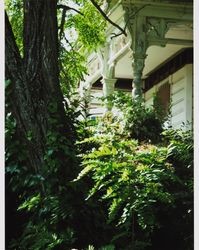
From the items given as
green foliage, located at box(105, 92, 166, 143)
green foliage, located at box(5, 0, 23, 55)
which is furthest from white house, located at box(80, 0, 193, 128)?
green foliage, located at box(5, 0, 23, 55)

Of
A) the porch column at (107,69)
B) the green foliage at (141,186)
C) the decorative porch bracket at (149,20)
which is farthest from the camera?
the porch column at (107,69)

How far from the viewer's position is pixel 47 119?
135 inches

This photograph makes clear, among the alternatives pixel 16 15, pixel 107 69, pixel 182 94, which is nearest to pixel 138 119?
pixel 16 15

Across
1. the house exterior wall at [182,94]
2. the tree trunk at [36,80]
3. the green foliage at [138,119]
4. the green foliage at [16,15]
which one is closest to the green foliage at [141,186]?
the tree trunk at [36,80]

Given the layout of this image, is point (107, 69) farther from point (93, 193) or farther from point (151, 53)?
point (93, 193)

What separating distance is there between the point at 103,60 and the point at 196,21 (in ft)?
37.0

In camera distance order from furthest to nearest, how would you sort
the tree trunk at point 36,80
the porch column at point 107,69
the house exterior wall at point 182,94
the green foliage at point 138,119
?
the house exterior wall at point 182,94, the porch column at point 107,69, the green foliage at point 138,119, the tree trunk at point 36,80

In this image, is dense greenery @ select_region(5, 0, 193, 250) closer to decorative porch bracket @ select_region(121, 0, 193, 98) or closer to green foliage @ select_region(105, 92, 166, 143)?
green foliage @ select_region(105, 92, 166, 143)

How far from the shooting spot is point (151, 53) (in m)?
14.5

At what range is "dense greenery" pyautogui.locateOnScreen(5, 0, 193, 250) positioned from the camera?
9.72 feet

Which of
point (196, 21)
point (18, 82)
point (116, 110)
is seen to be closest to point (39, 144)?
point (18, 82)

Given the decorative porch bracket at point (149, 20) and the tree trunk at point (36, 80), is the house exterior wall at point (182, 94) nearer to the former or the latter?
the decorative porch bracket at point (149, 20)

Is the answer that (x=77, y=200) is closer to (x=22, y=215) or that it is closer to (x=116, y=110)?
(x=22, y=215)

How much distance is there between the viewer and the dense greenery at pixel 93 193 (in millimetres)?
2963
